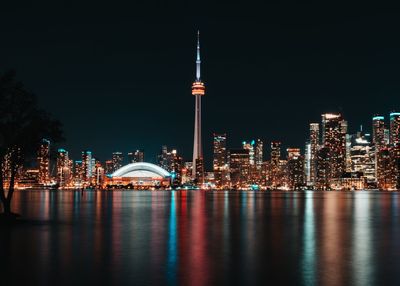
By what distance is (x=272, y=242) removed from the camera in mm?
35312

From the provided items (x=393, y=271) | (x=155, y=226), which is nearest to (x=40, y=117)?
(x=155, y=226)

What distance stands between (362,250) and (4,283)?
19497 mm

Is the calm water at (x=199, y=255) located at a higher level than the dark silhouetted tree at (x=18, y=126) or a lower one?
lower

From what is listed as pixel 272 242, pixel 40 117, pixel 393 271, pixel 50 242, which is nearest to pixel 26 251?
pixel 50 242

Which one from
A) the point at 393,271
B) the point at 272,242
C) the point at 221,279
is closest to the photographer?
the point at 221,279

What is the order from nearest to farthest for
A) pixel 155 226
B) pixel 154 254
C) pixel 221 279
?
pixel 221 279 < pixel 154 254 < pixel 155 226

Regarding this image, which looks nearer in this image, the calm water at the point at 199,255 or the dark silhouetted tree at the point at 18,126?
the calm water at the point at 199,255

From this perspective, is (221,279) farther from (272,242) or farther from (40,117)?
(40,117)

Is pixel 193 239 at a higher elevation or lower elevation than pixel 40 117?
lower

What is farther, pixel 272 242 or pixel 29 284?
A: pixel 272 242

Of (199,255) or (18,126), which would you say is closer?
(199,255)

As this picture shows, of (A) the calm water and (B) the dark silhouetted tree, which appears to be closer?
(A) the calm water

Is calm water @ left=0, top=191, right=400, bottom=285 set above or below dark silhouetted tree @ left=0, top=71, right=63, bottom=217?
below

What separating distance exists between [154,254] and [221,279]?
26.8 feet
